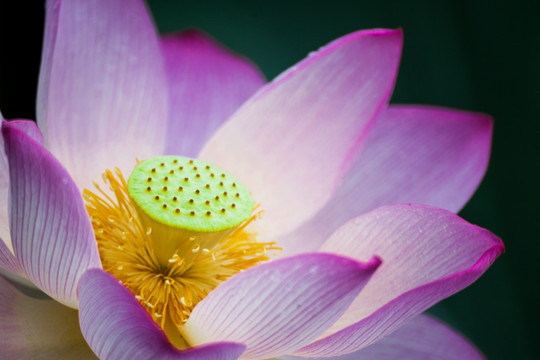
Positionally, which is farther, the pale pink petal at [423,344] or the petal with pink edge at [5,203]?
the pale pink petal at [423,344]

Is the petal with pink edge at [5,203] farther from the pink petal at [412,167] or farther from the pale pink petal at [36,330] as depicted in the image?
the pink petal at [412,167]

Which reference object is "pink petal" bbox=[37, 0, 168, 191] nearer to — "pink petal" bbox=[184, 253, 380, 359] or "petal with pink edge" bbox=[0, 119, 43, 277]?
"petal with pink edge" bbox=[0, 119, 43, 277]

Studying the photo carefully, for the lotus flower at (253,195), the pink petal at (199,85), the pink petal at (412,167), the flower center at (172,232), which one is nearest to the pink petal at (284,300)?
the lotus flower at (253,195)

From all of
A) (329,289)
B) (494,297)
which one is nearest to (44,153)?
(329,289)

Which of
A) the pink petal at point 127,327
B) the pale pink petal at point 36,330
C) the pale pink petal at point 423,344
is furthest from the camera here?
the pale pink petal at point 423,344

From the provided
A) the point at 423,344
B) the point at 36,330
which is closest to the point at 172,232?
the point at 36,330

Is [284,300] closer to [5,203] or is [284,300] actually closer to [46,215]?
[46,215]

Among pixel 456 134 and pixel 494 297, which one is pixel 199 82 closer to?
pixel 456 134

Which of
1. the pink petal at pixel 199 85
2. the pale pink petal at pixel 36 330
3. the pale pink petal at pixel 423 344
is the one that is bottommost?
the pale pink petal at pixel 423 344
